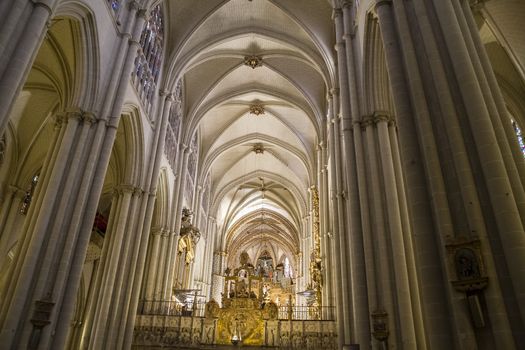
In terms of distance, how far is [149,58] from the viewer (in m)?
16.3

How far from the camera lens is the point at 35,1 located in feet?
25.0

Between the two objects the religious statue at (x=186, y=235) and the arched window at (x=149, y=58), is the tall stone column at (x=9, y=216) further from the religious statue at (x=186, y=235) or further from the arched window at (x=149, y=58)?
the religious statue at (x=186, y=235)

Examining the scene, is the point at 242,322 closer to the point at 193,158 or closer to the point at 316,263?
the point at 316,263

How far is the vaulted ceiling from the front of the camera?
18281 mm


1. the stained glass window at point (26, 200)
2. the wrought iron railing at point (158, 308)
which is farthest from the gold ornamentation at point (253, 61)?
the wrought iron railing at point (158, 308)

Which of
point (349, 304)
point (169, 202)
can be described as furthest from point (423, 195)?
point (169, 202)

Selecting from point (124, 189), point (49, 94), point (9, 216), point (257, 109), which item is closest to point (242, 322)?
point (124, 189)

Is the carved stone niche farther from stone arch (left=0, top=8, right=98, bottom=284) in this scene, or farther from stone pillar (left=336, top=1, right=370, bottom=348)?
stone arch (left=0, top=8, right=98, bottom=284)

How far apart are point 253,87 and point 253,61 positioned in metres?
2.65

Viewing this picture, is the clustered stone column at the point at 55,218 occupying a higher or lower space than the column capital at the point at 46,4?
lower

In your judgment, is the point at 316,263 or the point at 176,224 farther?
the point at 316,263

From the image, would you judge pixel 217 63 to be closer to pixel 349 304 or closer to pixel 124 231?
pixel 124 231

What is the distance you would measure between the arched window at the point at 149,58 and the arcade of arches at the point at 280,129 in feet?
0.41

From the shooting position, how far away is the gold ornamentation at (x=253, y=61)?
70.7 ft
